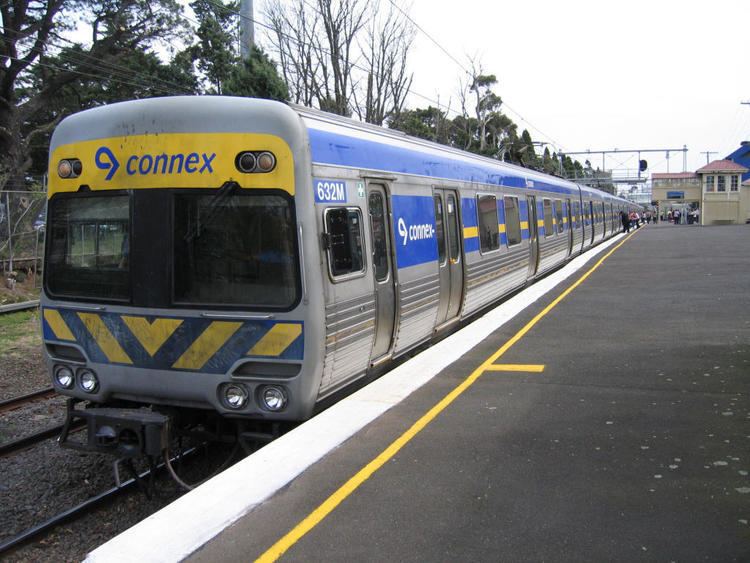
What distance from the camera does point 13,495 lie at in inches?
212

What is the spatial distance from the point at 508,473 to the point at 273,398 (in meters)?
1.74

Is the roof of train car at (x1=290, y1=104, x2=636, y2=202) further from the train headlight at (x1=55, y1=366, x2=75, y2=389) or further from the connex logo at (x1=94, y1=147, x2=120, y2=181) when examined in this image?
the train headlight at (x1=55, y1=366, x2=75, y2=389)

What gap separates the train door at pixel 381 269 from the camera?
620cm

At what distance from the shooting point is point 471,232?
9602 millimetres

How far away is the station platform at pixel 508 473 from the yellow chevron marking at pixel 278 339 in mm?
749

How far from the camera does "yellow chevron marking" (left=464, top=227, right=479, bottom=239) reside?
9316mm

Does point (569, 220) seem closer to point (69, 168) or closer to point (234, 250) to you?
point (234, 250)

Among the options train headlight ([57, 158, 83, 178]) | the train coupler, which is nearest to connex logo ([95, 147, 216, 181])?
train headlight ([57, 158, 83, 178])

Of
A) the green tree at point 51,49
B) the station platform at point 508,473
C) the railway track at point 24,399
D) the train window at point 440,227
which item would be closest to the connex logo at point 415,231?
the train window at point 440,227

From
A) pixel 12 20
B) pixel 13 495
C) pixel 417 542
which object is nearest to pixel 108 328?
pixel 13 495

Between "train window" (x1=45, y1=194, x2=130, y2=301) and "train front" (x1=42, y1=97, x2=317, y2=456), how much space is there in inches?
0.7

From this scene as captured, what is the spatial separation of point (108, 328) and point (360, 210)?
2.37m

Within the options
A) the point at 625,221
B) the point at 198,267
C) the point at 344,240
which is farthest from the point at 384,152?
the point at 625,221

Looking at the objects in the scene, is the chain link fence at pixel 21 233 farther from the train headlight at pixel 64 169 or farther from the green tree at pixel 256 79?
the train headlight at pixel 64 169
